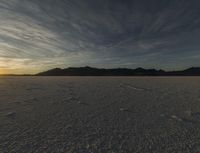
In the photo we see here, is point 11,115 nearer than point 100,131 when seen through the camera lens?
No

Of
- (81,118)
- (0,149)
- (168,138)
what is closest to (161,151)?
(168,138)

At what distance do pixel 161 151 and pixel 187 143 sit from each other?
0.73 m

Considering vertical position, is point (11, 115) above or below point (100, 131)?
above

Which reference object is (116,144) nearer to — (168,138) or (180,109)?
(168,138)

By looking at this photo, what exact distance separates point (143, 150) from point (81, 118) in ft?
7.62

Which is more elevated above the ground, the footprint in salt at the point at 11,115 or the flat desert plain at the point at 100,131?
the footprint in salt at the point at 11,115

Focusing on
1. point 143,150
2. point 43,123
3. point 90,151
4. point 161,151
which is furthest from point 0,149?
point 161,151

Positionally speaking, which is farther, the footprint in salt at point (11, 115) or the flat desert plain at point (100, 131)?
the footprint in salt at point (11, 115)

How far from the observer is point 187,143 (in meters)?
2.99

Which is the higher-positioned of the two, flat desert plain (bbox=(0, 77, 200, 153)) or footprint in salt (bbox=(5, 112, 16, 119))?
footprint in salt (bbox=(5, 112, 16, 119))

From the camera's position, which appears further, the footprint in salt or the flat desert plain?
the footprint in salt

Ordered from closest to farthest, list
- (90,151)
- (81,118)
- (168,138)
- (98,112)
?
(90,151) → (168,138) → (81,118) → (98,112)

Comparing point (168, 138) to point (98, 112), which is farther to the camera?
point (98, 112)

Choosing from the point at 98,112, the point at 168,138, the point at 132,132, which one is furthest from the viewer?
the point at 98,112
